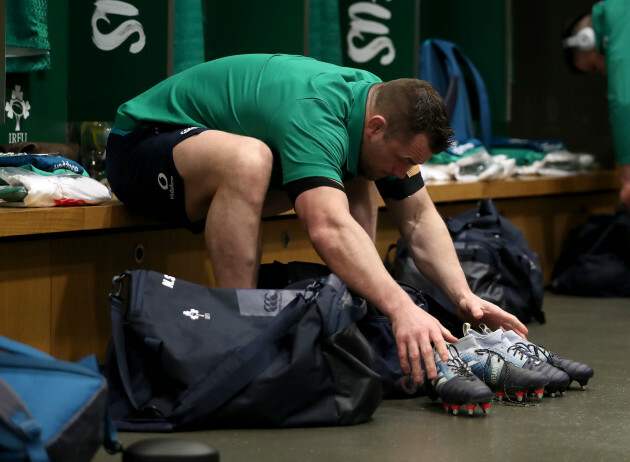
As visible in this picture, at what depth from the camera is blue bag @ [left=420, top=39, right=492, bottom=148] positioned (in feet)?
15.2

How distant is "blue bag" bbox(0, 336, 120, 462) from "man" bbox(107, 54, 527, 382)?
28.8 inches

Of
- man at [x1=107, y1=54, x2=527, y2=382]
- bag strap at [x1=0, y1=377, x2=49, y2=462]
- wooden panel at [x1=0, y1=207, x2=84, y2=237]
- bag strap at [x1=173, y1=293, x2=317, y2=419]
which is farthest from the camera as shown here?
wooden panel at [x1=0, y1=207, x2=84, y2=237]

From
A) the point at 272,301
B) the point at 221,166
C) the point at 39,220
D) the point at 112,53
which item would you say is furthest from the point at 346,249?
the point at 112,53

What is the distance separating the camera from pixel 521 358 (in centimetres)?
251

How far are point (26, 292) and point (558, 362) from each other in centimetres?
133

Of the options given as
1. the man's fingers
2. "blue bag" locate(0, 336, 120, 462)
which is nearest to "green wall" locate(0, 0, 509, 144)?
the man's fingers

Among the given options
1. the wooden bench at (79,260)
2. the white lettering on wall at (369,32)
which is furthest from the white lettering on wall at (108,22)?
the white lettering on wall at (369,32)

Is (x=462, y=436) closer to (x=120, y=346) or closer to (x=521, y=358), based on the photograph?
(x=521, y=358)

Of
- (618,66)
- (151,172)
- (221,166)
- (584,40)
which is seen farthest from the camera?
(584,40)

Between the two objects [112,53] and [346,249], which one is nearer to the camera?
[346,249]

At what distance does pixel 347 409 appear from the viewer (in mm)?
2203

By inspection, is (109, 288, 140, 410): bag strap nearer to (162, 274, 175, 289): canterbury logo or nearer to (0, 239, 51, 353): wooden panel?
(162, 274, 175, 289): canterbury logo

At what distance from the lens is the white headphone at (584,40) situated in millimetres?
4602

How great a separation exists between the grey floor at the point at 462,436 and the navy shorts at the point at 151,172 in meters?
0.74
